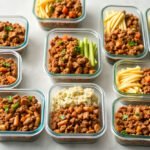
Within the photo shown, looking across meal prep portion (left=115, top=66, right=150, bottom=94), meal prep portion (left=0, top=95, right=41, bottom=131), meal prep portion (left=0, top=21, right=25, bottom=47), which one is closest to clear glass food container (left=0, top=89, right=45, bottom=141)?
meal prep portion (left=0, top=95, right=41, bottom=131)

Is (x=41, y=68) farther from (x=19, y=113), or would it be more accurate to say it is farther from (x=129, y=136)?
(x=129, y=136)

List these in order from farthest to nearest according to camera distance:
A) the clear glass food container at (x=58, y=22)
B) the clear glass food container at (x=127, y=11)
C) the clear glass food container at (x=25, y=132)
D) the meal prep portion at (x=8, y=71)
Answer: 1. the clear glass food container at (x=58, y=22)
2. the clear glass food container at (x=127, y=11)
3. the meal prep portion at (x=8, y=71)
4. the clear glass food container at (x=25, y=132)

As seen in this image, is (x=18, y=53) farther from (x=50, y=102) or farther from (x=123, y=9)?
(x=123, y=9)

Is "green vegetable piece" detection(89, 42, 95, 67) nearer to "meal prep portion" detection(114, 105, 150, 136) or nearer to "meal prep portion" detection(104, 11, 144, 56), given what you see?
"meal prep portion" detection(104, 11, 144, 56)

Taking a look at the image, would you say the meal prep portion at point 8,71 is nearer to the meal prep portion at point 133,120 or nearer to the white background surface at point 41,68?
the white background surface at point 41,68

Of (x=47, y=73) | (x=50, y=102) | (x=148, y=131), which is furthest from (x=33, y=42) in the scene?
(x=148, y=131)

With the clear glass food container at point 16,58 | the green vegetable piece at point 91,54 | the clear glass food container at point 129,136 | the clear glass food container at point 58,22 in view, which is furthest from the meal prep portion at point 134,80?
the clear glass food container at point 16,58
